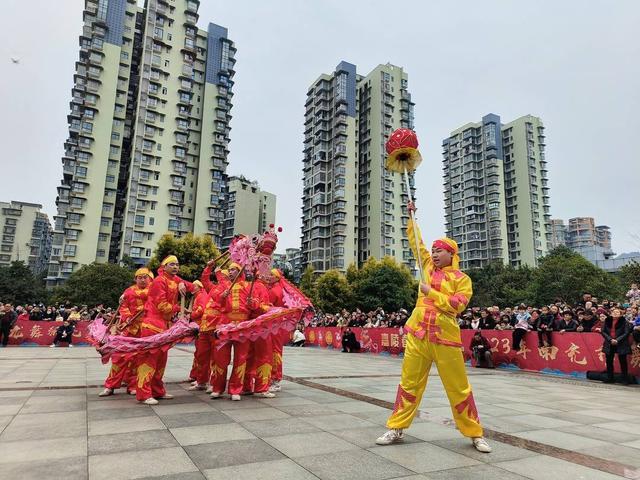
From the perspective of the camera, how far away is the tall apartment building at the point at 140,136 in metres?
47.5

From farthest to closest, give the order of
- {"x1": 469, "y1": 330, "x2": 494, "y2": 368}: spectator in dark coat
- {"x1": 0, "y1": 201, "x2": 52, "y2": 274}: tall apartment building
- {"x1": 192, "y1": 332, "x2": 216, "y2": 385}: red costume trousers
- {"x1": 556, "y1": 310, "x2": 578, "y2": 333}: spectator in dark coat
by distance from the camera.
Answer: {"x1": 0, "y1": 201, "x2": 52, "y2": 274}: tall apartment building → {"x1": 469, "y1": 330, "x2": 494, "y2": 368}: spectator in dark coat → {"x1": 556, "y1": 310, "x2": 578, "y2": 333}: spectator in dark coat → {"x1": 192, "y1": 332, "x2": 216, "y2": 385}: red costume trousers

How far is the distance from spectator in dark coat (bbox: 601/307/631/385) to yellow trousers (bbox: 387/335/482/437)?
7534mm

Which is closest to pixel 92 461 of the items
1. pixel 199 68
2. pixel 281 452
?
pixel 281 452

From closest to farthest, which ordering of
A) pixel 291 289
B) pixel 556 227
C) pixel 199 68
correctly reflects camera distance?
1. pixel 291 289
2. pixel 199 68
3. pixel 556 227

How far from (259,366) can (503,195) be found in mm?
76607

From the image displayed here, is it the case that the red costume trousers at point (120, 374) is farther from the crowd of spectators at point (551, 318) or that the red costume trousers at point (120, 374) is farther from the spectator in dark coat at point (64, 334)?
the spectator in dark coat at point (64, 334)

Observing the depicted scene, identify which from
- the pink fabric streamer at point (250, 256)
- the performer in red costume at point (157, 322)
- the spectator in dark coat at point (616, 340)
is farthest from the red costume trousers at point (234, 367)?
the spectator in dark coat at point (616, 340)

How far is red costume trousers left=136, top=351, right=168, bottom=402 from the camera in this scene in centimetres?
586

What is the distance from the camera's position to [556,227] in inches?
4171

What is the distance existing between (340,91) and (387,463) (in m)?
64.3

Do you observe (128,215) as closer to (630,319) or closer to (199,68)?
(199,68)

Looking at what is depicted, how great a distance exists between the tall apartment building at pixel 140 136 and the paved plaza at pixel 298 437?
4433 centimetres

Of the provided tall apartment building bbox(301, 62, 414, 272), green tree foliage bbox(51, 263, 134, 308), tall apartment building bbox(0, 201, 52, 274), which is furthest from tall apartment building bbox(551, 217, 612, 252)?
tall apartment building bbox(0, 201, 52, 274)

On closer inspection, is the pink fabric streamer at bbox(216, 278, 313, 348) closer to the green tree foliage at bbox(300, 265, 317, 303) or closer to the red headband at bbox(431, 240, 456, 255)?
the red headband at bbox(431, 240, 456, 255)
